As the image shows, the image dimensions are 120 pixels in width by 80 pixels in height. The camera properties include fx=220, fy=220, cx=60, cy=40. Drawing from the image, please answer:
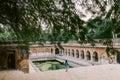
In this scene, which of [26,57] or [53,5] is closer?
[53,5]

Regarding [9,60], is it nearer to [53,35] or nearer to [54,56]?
[53,35]

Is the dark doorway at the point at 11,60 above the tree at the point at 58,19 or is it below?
below

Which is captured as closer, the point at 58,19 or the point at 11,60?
the point at 58,19

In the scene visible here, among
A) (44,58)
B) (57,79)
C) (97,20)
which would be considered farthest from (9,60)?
(44,58)

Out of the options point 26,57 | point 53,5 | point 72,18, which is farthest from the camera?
point 26,57

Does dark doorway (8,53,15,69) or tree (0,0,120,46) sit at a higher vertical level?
tree (0,0,120,46)

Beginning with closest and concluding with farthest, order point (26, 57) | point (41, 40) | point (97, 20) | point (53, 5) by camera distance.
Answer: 1. point (97, 20)
2. point (53, 5)
3. point (41, 40)
4. point (26, 57)

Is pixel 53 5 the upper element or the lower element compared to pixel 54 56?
upper

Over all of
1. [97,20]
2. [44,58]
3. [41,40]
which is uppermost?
[97,20]

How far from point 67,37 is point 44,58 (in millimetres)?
34888

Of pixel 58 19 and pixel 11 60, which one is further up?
pixel 58 19

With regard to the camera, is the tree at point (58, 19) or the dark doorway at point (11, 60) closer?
the tree at point (58, 19)

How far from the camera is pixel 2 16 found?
5.84 meters

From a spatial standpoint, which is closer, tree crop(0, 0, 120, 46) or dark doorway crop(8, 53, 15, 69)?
tree crop(0, 0, 120, 46)
